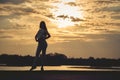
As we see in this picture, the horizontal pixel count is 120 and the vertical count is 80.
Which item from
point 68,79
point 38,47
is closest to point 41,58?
point 38,47

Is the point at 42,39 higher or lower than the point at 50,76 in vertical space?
higher

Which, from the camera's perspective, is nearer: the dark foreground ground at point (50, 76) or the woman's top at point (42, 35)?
the dark foreground ground at point (50, 76)

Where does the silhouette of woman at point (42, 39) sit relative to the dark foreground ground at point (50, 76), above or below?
above

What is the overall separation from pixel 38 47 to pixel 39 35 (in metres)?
0.68

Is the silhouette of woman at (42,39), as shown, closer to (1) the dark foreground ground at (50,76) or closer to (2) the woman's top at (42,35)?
(2) the woman's top at (42,35)

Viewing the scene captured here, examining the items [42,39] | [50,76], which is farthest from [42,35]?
[50,76]

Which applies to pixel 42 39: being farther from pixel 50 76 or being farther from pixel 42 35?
pixel 50 76

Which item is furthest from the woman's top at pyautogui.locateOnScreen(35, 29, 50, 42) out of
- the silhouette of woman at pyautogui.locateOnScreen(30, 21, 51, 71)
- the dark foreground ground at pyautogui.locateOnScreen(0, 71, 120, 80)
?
the dark foreground ground at pyautogui.locateOnScreen(0, 71, 120, 80)

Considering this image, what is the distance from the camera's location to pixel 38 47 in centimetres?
2305

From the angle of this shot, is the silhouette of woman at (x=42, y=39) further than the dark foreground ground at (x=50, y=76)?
Yes

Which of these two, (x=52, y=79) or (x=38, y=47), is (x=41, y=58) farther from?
(x=52, y=79)

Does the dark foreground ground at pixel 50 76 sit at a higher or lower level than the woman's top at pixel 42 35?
lower

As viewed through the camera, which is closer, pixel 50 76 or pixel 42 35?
pixel 50 76

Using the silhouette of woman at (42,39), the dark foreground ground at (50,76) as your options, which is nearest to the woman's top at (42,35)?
the silhouette of woman at (42,39)
